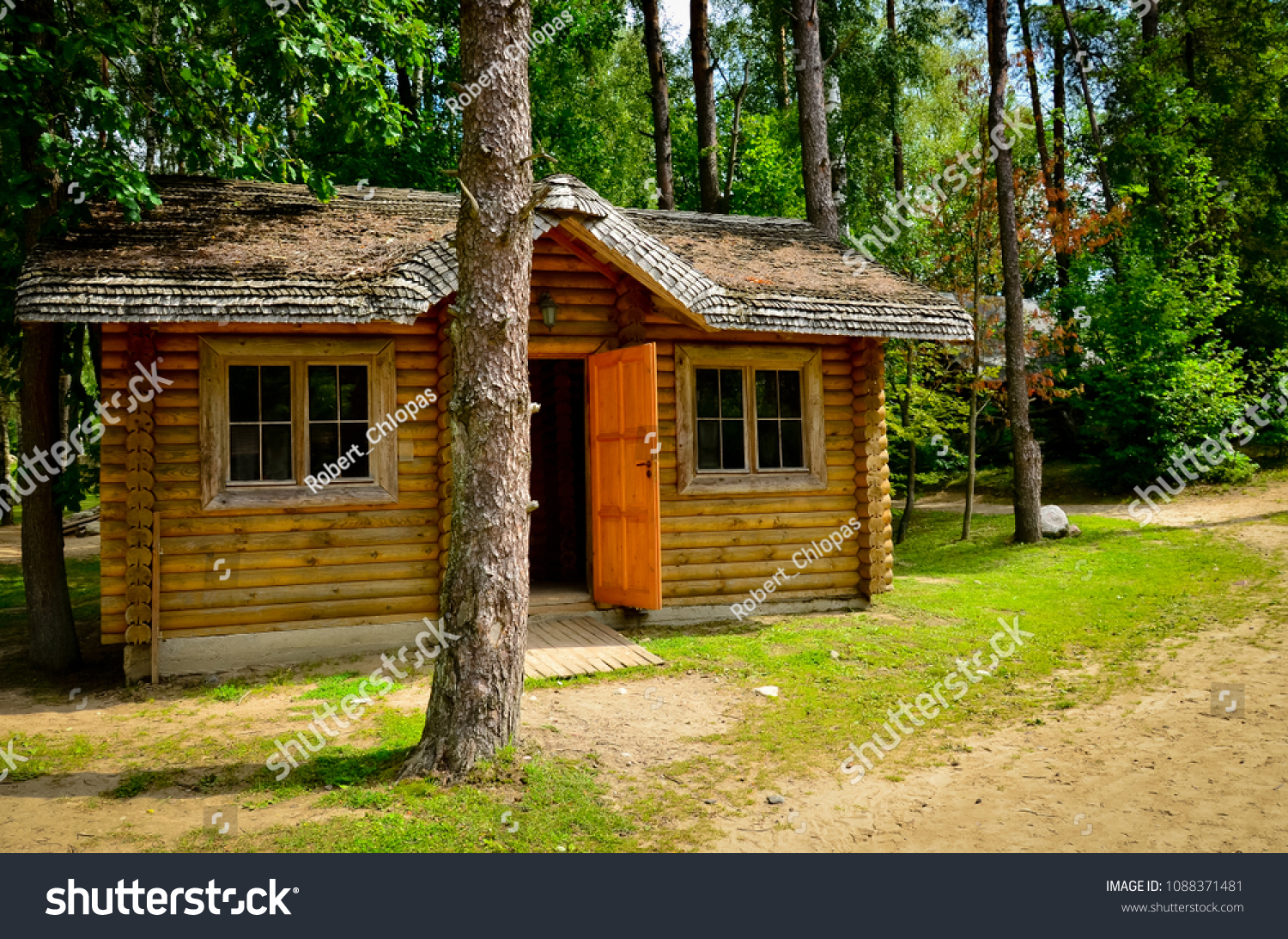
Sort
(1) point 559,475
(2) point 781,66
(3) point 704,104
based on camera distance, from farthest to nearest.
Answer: (2) point 781,66 < (3) point 704,104 < (1) point 559,475

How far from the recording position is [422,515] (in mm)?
9375

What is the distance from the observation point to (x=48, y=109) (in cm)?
897

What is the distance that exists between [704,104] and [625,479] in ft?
41.0

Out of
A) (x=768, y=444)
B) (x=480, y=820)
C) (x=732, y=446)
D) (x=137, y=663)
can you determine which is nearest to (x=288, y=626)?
(x=137, y=663)

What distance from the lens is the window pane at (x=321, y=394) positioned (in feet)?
30.0

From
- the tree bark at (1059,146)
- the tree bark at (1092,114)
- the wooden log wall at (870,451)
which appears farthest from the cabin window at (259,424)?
the tree bark at (1092,114)

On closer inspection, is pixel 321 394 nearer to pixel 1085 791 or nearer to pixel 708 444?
pixel 708 444

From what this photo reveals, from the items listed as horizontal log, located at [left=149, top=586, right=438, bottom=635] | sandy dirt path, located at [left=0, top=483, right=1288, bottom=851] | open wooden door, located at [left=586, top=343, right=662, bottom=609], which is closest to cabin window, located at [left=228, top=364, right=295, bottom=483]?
horizontal log, located at [left=149, top=586, right=438, bottom=635]

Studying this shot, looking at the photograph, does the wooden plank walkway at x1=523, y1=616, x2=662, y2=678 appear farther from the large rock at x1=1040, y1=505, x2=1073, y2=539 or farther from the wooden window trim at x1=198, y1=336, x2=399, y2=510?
the large rock at x1=1040, y1=505, x2=1073, y2=539

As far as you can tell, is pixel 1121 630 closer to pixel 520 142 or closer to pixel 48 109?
pixel 520 142

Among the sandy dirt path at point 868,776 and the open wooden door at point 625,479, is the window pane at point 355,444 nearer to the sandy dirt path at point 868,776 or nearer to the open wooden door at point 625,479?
the sandy dirt path at point 868,776

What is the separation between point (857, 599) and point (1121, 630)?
286 cm

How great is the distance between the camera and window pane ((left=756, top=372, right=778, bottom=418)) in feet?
35.5

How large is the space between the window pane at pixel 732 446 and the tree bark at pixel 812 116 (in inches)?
201
